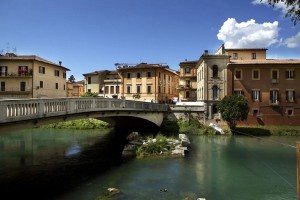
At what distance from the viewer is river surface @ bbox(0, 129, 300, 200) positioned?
1724 cm

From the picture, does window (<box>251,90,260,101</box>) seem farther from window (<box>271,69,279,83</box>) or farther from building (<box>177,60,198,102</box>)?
building (<box>177,60,198,102</box>)

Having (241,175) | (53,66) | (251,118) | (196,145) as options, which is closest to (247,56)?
(251,118)

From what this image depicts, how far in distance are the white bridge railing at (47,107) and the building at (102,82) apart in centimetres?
4203

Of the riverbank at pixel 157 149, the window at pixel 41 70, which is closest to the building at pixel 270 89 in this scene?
the riverbank at pixel 157 149

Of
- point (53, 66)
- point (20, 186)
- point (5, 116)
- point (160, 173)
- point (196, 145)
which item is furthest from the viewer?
point (53, 66)

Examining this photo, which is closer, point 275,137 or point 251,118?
point 275,137

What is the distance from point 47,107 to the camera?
57.0 feet

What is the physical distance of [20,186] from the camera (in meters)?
18.0

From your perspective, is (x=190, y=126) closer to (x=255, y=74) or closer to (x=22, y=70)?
(x=255, y=74)

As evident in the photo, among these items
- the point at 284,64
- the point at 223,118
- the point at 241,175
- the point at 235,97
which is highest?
the point at 284,64

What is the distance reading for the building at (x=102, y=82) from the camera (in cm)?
6994

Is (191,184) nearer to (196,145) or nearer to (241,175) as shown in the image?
(241,175)

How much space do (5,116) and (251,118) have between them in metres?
42.6

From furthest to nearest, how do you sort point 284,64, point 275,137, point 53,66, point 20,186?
point 53,66, point 284,64, point 275,137, point 20,186
